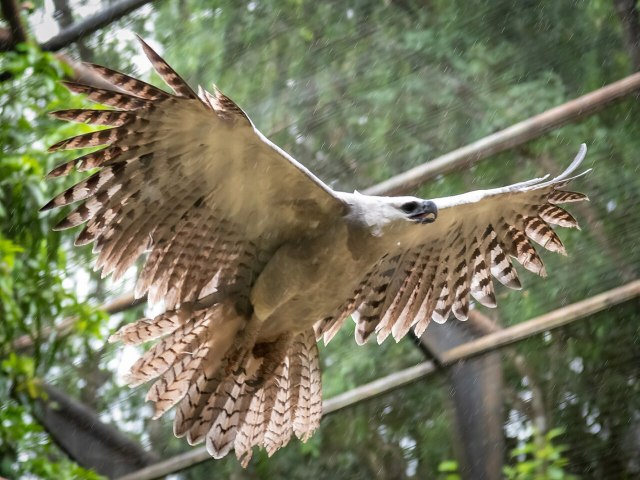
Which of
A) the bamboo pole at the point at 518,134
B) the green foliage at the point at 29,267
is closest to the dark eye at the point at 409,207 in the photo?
the bamboo pole at the point at 518,134

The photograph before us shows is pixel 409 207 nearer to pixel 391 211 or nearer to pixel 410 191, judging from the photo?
pixel 391 211

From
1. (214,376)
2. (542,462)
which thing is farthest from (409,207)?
(542,462)

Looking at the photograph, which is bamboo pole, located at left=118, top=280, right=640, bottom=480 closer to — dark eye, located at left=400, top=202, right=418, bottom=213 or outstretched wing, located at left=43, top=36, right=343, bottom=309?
outstretched wing, located at left=43, top=36, right=343, bottom=309

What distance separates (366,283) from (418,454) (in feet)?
2.54

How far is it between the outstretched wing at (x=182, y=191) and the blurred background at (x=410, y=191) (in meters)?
0.57

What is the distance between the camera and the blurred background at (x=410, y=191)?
3.39 meters

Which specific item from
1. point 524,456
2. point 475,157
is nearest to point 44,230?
A: point 475,157

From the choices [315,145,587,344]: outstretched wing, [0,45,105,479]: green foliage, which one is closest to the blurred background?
[0,45,105,479]: green foliage

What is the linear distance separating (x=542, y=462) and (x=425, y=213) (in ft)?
3.79

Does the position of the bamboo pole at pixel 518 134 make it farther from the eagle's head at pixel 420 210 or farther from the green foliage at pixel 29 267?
the green foliage at pixel 29 267

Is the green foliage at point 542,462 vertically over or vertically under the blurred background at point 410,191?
under

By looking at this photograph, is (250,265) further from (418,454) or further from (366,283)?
(418,454)

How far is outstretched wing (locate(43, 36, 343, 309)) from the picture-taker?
2498 mm

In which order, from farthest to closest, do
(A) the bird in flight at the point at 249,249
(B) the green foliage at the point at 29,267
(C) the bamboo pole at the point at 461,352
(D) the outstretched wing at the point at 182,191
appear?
(C) the bamboo pole at the point at 461,352
(B) the green foliage at the point at 29,267
(A) the bird in flight at the point at 249,249
(D) the outstretched wing at the point at 182,191
